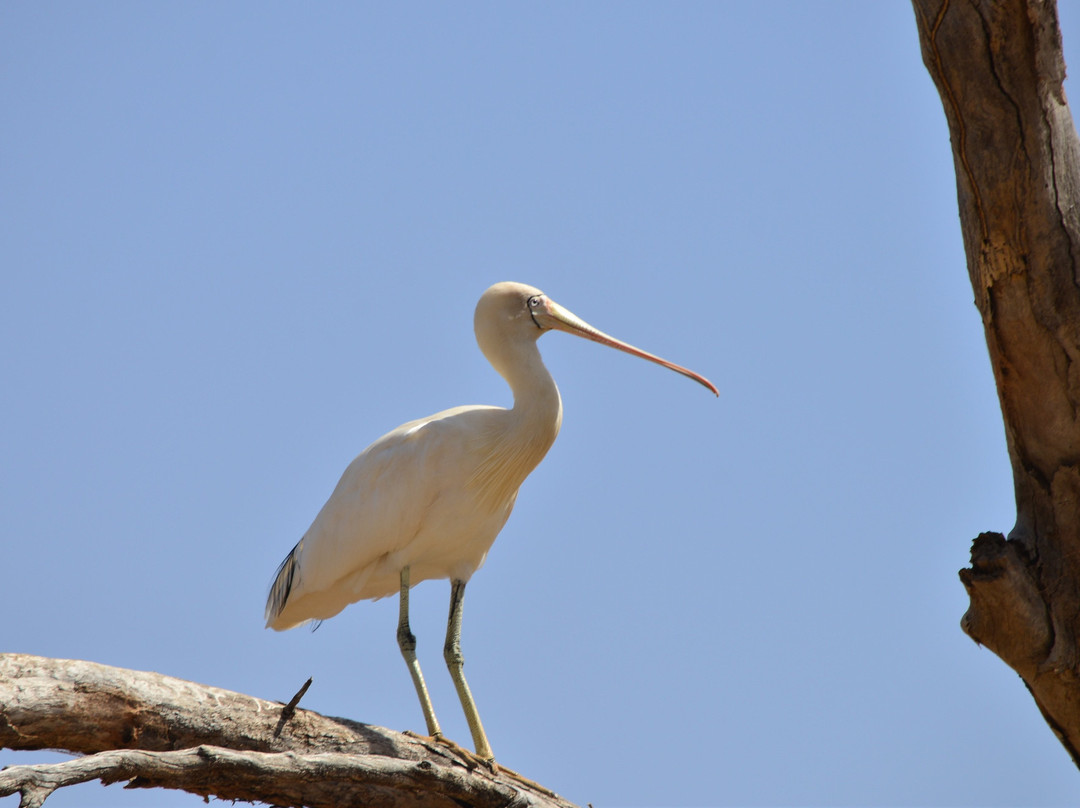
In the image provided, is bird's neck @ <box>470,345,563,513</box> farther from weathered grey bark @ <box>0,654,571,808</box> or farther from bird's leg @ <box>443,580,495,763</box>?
weathered grey bark @ <box>0,654,571,808</box>

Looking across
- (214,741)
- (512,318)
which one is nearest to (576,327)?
(512,318)

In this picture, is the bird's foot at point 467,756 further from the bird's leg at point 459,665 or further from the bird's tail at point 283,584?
the bird's tail at point 283,584

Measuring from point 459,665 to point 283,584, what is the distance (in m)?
1.31

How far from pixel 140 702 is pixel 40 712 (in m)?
0.38

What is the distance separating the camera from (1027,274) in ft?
13.6

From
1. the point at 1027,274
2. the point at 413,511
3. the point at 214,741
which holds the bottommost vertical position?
the point at 214,741

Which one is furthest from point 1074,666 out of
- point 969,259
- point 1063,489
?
point 969,259

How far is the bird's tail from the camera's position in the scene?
24.0 ft

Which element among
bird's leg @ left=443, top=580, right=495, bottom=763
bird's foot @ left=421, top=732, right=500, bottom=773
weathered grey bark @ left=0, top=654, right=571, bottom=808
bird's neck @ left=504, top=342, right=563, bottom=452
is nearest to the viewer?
weathered grey bark @ left=0, top=654, right=571, bottom=808

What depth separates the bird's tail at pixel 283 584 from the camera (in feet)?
24.0

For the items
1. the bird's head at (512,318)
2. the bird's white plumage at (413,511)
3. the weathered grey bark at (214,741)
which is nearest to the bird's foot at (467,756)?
the weathered grey bark at (214,741)

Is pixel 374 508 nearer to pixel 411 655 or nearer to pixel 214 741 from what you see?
pixel 411 655

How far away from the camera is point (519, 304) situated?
23.9 ft

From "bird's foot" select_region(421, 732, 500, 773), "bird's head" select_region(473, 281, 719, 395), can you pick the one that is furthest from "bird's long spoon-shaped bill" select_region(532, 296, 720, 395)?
"bird's foot" select_region(421, 732, 500, 773)
